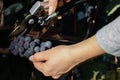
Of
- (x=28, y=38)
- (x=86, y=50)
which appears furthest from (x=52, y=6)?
(x=86, y=50)

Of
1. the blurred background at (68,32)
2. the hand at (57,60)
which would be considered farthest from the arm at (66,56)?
the blurred background at (68,32)

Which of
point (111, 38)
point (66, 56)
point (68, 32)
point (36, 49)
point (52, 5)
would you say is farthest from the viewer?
point (68, 32)

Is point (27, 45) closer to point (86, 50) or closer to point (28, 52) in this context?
point (28, 52)

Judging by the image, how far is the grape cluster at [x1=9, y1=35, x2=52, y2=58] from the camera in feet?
5.04

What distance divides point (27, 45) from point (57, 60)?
0.32 metres

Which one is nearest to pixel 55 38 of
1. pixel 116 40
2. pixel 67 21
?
pixel 67 21

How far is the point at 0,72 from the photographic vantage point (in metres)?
1.71

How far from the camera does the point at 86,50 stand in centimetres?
120

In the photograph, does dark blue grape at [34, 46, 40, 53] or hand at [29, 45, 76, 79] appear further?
dark blue grape at [34, 46, 40, 53]

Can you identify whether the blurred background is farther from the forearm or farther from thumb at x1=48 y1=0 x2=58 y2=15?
the forearm

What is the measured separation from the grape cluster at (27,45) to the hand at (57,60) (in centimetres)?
24

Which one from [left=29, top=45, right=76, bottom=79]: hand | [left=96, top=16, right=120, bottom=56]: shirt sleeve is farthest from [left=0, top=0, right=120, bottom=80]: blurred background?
[left=96, top=16, right=120, bottom=56]: shirt sleeve

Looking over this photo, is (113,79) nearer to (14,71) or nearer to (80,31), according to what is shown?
(80,31)

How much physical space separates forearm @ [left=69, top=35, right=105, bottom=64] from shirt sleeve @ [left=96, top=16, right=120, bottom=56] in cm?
2
